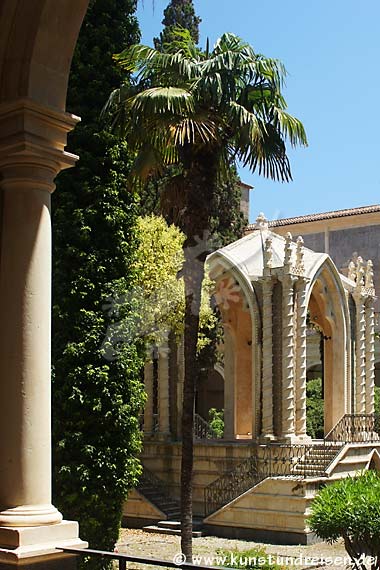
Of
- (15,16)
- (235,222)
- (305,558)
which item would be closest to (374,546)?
(305,558)

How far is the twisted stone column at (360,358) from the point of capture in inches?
891

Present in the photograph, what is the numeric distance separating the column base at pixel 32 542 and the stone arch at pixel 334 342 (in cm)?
1704

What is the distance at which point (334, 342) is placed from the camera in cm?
2247

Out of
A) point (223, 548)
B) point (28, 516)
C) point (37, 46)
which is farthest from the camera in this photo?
point (223, 548)

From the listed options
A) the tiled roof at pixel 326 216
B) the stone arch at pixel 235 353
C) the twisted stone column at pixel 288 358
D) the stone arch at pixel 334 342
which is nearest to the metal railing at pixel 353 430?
the stone arch at pixel 334 342

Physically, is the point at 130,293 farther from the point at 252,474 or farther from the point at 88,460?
the point at 252,474

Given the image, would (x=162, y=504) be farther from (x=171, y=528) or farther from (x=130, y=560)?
(x=130, y=560)

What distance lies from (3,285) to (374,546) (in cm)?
749

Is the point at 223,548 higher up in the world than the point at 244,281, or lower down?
lower down

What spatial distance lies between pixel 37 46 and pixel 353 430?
667 inches

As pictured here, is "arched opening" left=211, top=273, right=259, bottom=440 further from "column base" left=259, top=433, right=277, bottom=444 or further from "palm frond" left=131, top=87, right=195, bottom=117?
"palm frond" left=131, top=87, right=195, bottom=117

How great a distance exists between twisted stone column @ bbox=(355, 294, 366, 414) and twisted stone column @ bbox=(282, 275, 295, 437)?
147 inches

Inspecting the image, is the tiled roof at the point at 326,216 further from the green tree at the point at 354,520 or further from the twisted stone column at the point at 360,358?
the green tree at the point at 354,520

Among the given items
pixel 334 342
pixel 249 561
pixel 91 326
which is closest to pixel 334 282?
pixel 334 342
